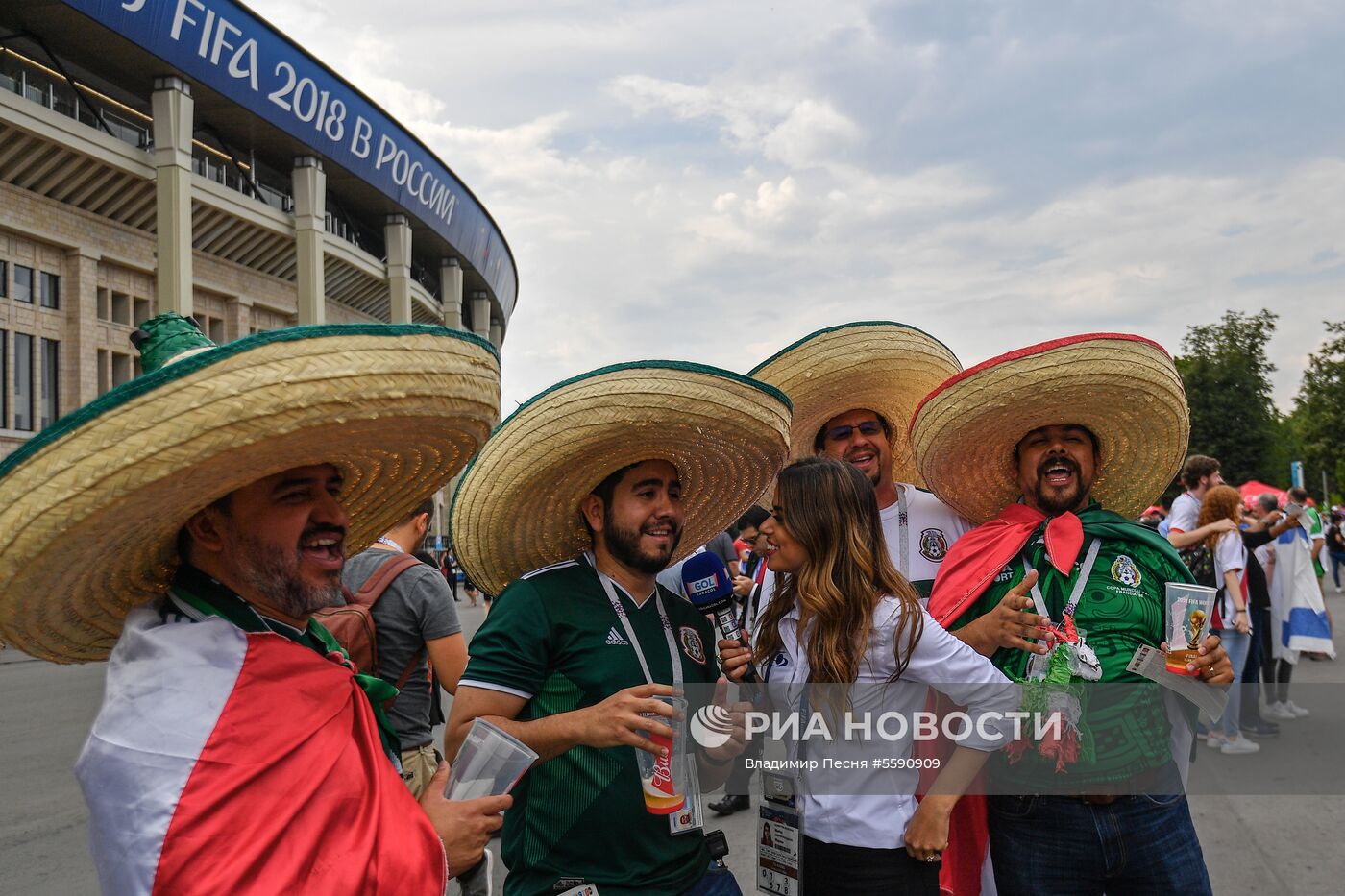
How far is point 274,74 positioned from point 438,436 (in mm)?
35651

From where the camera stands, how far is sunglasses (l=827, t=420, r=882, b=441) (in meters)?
4.46

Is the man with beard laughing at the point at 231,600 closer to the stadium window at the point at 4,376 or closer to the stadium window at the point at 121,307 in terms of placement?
the stadium window at the point at 4,376

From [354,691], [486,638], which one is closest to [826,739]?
[486,638]

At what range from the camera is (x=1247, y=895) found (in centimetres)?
493

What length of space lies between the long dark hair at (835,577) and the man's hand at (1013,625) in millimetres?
355

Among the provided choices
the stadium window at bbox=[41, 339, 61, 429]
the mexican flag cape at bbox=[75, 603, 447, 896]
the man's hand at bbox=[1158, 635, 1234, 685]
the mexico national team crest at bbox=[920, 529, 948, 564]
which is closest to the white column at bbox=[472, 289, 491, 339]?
the stadium window at bbox=[41, 339, 61, 429]

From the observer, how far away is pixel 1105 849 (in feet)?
9.27

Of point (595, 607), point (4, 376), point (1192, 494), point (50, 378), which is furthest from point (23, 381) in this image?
point (595, 607)

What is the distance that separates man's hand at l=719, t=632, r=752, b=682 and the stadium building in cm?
2494

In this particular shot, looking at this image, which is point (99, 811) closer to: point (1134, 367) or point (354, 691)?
point (354, 691)

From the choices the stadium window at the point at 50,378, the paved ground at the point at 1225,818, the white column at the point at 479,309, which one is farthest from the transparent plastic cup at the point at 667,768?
the white column at the point at 479,309

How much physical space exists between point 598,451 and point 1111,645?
5.59 ft

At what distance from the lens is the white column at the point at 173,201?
30.2 m

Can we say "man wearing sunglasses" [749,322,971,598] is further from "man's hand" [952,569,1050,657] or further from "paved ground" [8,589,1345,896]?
"paved ground" [8,589,1345,896]
